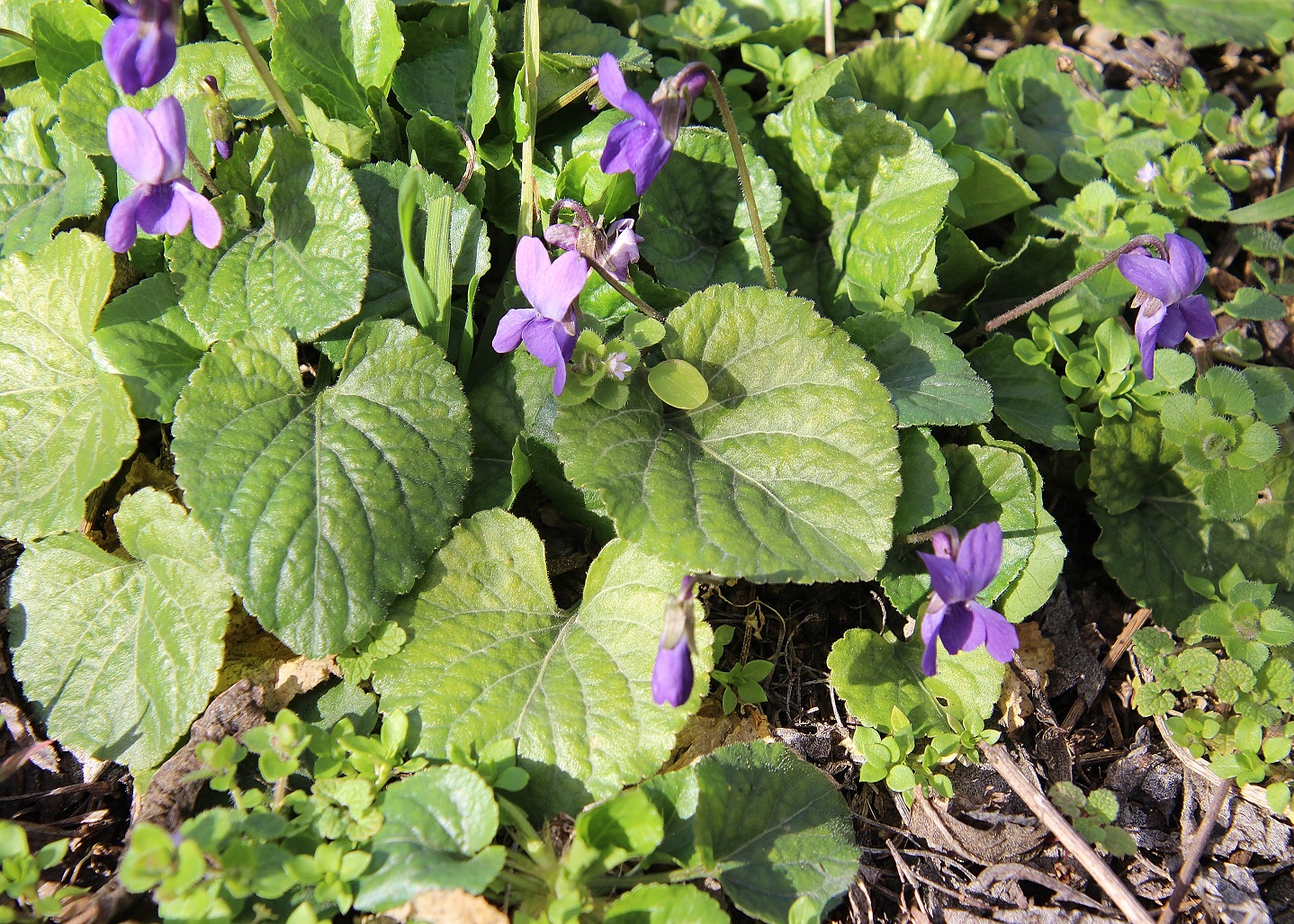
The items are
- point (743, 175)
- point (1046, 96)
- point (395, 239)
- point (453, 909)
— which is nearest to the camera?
point (453, 909)

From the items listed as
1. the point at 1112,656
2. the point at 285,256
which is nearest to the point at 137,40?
the point at 285,256

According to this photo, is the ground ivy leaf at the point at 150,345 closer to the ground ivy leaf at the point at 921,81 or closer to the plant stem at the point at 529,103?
the plant stem at the point at 529,103

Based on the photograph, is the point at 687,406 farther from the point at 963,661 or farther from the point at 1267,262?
the point at 1267,262

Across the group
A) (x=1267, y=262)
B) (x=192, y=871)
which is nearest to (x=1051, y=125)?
(x=1267, y=262)

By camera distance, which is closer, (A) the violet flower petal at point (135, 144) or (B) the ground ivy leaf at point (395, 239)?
(A) the violet flower petal at point (135, 144)

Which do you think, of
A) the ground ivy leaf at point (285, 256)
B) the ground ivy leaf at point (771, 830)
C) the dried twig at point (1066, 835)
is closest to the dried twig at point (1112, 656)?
the dried twig at point (1066, 835)

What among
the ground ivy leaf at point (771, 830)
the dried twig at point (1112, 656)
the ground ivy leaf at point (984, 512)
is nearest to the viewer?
the ground ivy leaf at point (771, 830)

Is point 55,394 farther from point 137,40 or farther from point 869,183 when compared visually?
point 869,183

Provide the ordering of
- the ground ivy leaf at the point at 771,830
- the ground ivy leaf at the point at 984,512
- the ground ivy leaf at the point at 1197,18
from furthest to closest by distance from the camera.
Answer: the ground ivy leaf at the point at 1197,18 < the ground ivy leaf at the point at 984,512 < the ground ivy leaf at the point at 771,830
